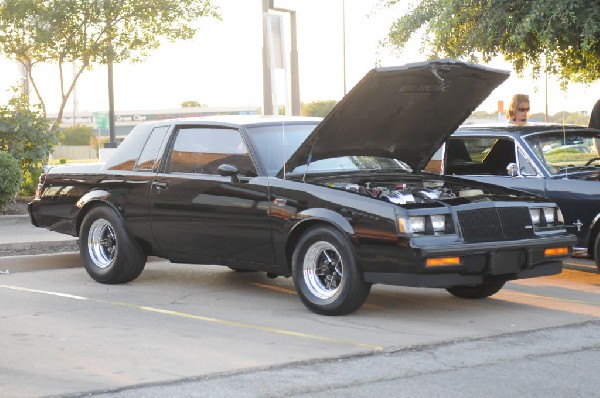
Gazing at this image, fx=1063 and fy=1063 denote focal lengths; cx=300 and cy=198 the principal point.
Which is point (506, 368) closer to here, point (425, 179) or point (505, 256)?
point (505, 256)

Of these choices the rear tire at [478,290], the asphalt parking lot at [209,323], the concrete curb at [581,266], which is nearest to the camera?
the asphalt parking lot at [209,323]

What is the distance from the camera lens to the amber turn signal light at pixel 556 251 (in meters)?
8.37

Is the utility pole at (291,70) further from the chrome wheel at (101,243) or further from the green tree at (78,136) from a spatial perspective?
the green tree at (78,136)

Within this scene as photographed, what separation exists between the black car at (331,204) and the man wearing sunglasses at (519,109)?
200 centimetres

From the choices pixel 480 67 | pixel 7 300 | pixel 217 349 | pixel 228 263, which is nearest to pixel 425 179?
pixel 480 67

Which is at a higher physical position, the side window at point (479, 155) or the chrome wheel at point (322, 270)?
the side window at point (479, 155)

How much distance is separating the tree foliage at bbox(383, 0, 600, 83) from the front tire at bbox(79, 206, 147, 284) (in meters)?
5.37

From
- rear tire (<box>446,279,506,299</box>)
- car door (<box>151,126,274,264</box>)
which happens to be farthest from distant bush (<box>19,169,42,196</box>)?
rear tire (<box>446,279,506,299</box>)

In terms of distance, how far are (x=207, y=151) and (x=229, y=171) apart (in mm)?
695

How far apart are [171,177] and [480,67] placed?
113 inches

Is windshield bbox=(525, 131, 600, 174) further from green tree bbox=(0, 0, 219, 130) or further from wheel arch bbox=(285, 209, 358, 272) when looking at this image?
green tree bbox=(0, 0, 219, 130)

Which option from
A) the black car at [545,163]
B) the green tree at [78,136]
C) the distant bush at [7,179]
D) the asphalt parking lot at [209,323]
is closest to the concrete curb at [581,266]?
the asphalt parking lot at [209,323]

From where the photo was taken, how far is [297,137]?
9195mm

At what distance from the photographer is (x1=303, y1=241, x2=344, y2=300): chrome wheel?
26.9 ft
